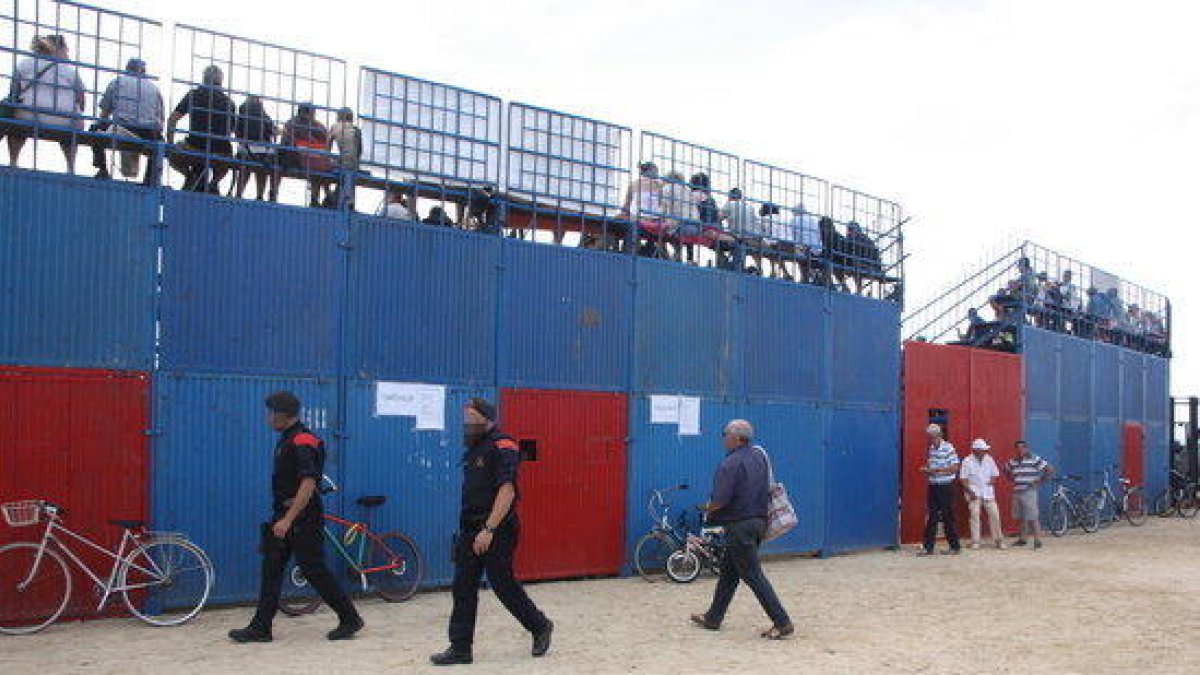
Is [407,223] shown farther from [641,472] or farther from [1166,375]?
[1166,375]

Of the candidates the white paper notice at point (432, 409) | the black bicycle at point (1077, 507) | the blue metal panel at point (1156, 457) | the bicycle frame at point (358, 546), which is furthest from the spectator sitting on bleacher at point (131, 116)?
the blue metal panel at point (1156, 457)

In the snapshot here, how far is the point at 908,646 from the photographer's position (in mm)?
9391

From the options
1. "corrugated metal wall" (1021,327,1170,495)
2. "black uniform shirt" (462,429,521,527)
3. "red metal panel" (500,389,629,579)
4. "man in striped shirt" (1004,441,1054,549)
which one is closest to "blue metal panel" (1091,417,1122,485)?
"corrugated metal wall" (1021,327,1170,495)

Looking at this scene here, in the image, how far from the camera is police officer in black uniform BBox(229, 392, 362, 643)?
28.3ft

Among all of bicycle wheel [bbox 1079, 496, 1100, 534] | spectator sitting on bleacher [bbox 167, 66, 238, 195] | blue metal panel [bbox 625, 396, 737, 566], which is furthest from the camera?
bicycle wheel [bbox 1079, 496, 1100, 534]

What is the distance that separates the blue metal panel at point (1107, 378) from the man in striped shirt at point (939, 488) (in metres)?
8.66

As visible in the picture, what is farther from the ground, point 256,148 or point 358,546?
point 256,148

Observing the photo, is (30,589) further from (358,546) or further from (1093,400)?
(1093,400)

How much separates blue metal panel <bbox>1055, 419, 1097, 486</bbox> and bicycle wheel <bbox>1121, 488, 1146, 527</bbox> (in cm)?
145

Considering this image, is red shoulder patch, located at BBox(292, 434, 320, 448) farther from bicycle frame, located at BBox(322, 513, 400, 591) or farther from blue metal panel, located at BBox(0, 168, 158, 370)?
bicycle frame, located at BBox(322, 513, 400, 591)

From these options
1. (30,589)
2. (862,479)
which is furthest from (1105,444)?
(30,589)

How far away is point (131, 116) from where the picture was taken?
1036 cm

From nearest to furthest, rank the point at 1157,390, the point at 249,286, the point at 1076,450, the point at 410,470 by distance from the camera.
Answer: the point at 249,286 < the point at 410,470 < the point at 1076,450 < the point at 1157,390

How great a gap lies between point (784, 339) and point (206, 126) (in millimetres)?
8350
